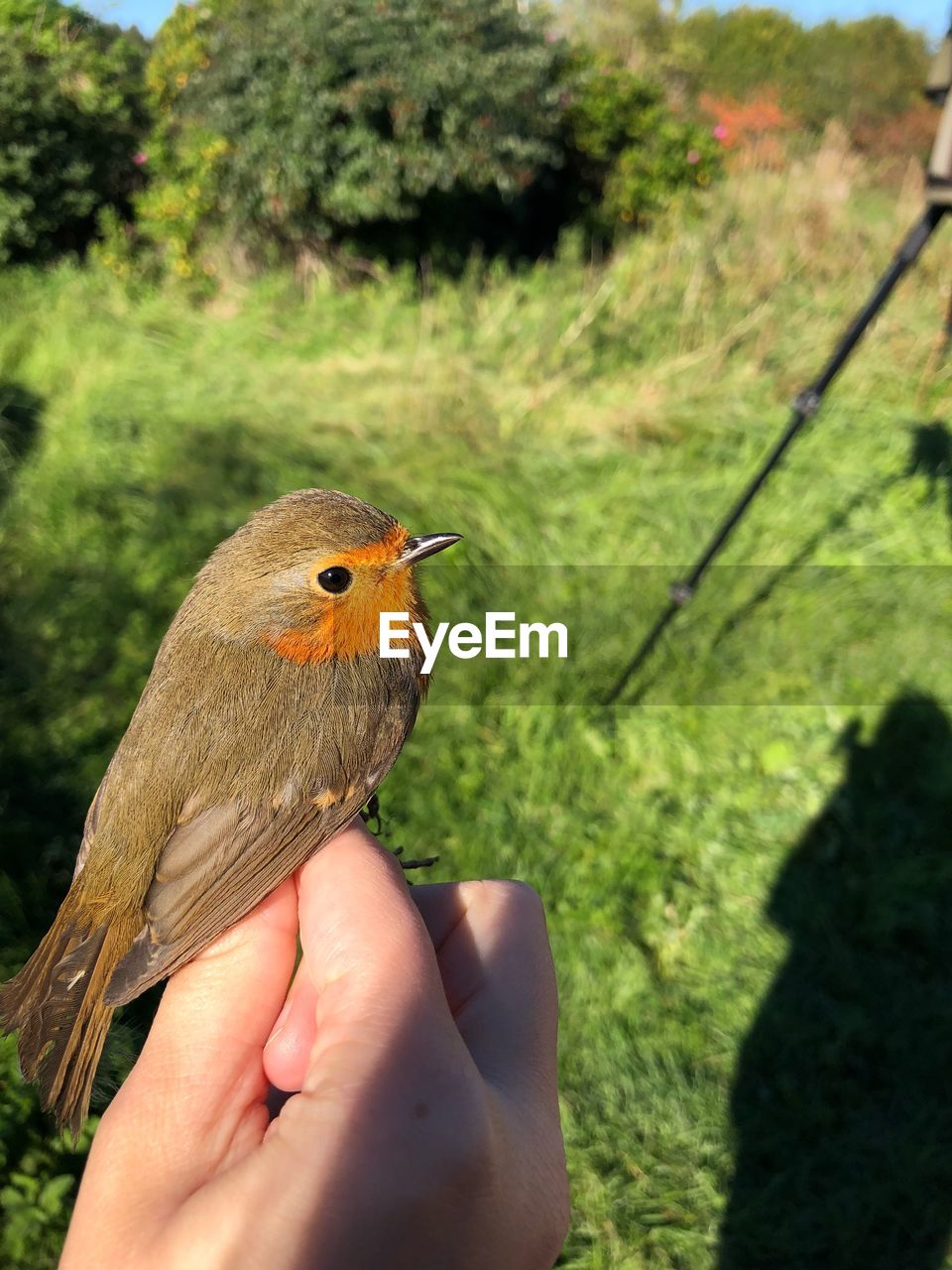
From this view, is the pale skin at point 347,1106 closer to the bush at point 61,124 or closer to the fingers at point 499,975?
the fingers at point 499,975

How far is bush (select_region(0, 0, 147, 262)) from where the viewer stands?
19.6 ft

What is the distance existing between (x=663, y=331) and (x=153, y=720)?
15.9 feet

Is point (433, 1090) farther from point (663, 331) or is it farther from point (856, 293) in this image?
point (856, 293)

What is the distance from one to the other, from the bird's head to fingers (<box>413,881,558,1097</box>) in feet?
1.82

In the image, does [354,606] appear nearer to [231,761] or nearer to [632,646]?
[231,761]

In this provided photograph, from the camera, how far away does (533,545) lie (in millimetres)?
4184

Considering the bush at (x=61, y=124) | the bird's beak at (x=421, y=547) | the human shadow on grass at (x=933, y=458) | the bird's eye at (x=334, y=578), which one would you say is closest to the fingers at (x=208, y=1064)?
the bird's eye at (x=334, y=578)

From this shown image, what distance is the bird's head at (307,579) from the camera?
166 cm

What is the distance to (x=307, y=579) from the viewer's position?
1666 mm

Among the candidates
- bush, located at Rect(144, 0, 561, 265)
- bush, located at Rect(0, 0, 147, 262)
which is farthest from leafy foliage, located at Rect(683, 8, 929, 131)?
bush, located at Rect(0, 0, 147, 262)

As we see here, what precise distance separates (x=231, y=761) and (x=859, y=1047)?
7.73 ft

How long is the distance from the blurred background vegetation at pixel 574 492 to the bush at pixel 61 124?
0.03 metres

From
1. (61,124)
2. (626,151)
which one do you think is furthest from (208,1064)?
(626,151)

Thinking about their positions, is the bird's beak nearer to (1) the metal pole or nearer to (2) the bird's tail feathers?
(2) the bird's tail feathers
